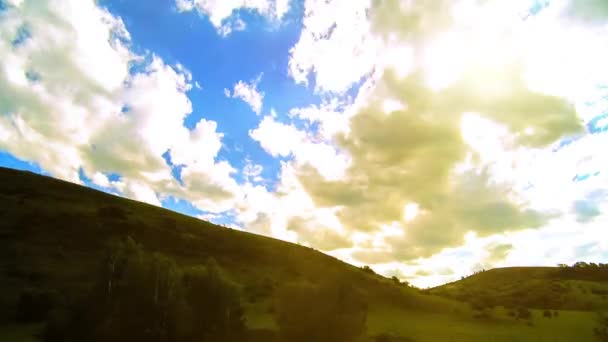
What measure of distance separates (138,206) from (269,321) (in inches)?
2477

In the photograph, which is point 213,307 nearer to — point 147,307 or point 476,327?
point 147,307

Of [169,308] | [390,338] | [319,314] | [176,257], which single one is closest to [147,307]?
[169,308]

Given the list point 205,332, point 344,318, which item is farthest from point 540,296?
point 205,332

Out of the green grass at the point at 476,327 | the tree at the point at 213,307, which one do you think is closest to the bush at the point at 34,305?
the tree at the point at 213,307

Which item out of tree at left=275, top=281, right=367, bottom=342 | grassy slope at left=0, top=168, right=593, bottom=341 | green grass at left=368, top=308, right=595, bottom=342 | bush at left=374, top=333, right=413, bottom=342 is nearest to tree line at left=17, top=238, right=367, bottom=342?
tree at left=275, top=281, right=367, bottom=342

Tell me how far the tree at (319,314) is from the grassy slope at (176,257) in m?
8.01

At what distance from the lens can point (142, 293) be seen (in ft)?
172

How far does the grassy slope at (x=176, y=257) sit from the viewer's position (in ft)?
226

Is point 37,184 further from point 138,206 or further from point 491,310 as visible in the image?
point 491,310

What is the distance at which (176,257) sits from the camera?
289ft

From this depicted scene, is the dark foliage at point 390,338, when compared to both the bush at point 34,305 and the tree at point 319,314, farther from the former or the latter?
the bush at point 34,305

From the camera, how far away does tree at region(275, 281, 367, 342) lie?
55.0 metres

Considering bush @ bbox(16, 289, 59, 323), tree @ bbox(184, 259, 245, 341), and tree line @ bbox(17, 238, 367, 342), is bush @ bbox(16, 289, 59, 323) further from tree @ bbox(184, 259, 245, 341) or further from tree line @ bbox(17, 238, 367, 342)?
tree @ bbox(184, 259, 245, 341)

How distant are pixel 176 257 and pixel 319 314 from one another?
42221mm
